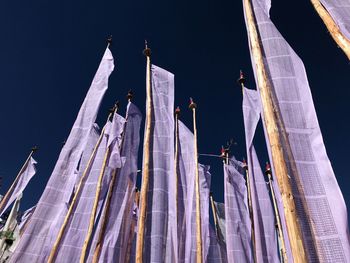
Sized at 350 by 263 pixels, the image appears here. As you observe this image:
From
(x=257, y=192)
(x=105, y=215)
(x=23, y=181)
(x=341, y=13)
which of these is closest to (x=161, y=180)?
(x=105, y=215)

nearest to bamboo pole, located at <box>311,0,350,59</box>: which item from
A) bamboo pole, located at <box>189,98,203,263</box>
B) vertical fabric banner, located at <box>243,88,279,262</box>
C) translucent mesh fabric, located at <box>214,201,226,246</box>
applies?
vertical fabric banner, located at <box>243,88,279,262</box>

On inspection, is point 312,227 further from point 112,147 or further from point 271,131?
point 112,147

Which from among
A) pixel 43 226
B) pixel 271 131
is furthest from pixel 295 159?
pixel 43 226

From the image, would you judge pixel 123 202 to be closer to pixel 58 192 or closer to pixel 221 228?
pixel 58 192

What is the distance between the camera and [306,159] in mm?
3812

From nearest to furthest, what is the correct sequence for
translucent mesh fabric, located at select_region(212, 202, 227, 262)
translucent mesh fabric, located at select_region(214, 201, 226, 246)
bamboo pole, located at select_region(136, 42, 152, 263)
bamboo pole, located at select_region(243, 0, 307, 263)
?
bamboo pole, located at select_region(243, 0, 307, 263), bamboo pole, located at select_region(136, 42, 152, 263), translucent mesh fabric, located at select_region(212, 202, 227, 262), translucent mesh fabric, located at select_region(214, 201, 226, 246)

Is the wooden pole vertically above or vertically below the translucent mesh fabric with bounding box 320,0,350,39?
below

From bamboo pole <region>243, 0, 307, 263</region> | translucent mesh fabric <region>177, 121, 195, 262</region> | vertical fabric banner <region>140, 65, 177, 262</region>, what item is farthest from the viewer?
translucent mesh fabric <region>177, 121, 195, 262</region>

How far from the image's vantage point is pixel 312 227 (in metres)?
3.30

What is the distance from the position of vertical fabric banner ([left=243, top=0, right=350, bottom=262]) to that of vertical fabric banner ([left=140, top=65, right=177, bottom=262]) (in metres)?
3.60

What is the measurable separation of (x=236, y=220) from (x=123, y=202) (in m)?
4.56

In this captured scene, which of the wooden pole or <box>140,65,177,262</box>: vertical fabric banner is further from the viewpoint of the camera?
the wooden pole

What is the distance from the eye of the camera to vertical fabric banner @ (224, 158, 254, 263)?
31.3 ft

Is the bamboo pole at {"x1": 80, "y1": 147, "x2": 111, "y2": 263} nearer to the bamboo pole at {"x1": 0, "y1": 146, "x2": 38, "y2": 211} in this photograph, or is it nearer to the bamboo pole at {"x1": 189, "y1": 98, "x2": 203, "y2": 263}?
the bamboo pole at {"x1": 189, "y1": 98, "x2": 203, "y2": 263}
